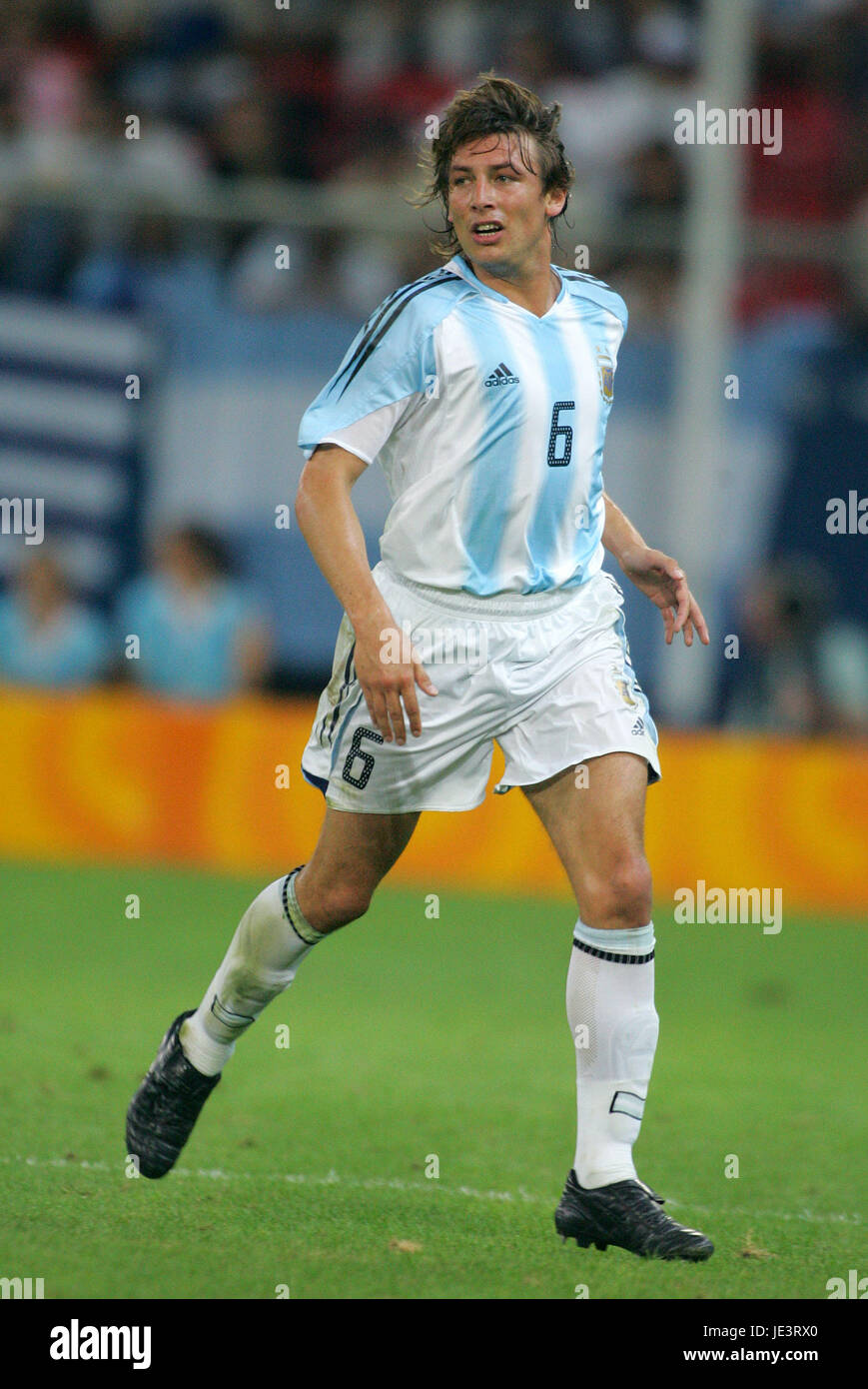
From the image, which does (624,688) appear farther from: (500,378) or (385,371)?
(385,371)

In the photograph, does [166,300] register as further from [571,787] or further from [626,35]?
[571,787]

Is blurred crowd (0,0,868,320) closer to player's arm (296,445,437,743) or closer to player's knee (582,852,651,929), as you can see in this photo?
player's arm (296,445,437,743)

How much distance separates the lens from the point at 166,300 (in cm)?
1170

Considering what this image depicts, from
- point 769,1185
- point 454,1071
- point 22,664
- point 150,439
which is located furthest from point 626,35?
point 769,1185

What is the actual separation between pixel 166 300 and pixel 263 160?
5.10 feet

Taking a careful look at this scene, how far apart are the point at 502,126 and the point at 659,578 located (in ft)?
3.90

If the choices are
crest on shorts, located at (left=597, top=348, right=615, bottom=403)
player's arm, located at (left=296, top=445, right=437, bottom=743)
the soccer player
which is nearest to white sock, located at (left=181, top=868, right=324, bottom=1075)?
the soccer player

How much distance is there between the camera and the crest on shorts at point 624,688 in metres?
4.62

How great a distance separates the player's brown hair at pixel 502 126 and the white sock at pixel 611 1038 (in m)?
1.77

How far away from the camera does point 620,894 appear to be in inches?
175

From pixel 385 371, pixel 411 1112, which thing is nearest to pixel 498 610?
pixel 385 371

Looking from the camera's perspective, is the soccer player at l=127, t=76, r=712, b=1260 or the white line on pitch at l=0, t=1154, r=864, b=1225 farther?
the white line on pitch at l=0, t=1154, r=864, b=1225

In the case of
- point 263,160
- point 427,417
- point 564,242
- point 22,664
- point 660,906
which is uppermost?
point 263,160

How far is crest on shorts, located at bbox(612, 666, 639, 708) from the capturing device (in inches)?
182
